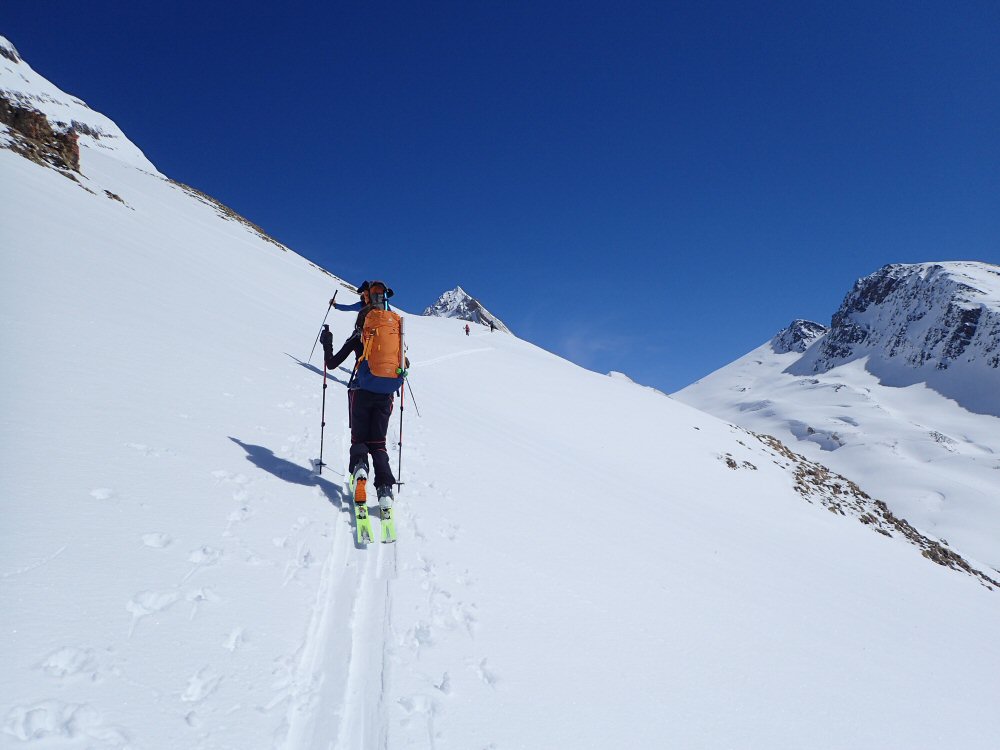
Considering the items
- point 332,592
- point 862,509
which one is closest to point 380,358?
point 332,592

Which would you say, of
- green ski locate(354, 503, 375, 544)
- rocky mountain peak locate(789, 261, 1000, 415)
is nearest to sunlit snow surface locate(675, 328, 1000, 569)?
rocky mountain peak locate(789, 261, 1000, 415)

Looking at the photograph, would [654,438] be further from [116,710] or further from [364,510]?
[116,710]

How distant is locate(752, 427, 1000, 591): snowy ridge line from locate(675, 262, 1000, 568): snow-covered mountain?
141 feet

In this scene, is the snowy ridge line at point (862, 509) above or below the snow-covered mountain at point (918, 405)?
below

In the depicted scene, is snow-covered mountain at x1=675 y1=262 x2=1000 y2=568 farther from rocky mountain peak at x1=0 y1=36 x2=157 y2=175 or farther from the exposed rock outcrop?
rocky mountain peak at x1=0 y1=36 x2=157 y2=175

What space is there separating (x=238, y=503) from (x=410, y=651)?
2411mm

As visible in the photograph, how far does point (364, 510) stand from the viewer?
17.3ft

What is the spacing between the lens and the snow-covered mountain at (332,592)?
2.71 metres

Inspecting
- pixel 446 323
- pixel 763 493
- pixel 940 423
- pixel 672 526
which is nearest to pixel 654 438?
pixel 763 493

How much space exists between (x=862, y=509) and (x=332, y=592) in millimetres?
27333

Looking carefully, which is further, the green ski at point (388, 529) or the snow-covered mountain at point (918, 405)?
the snow-covered mountain at point (918, 405)

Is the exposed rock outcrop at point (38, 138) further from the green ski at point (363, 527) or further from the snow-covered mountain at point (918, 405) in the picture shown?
the snow-covered mountain at point (918, 405)

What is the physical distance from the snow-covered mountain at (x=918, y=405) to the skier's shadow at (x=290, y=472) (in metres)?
71.5

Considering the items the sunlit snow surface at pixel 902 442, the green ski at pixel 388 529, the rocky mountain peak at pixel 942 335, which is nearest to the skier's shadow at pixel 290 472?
the green ski at pixel 388 529
